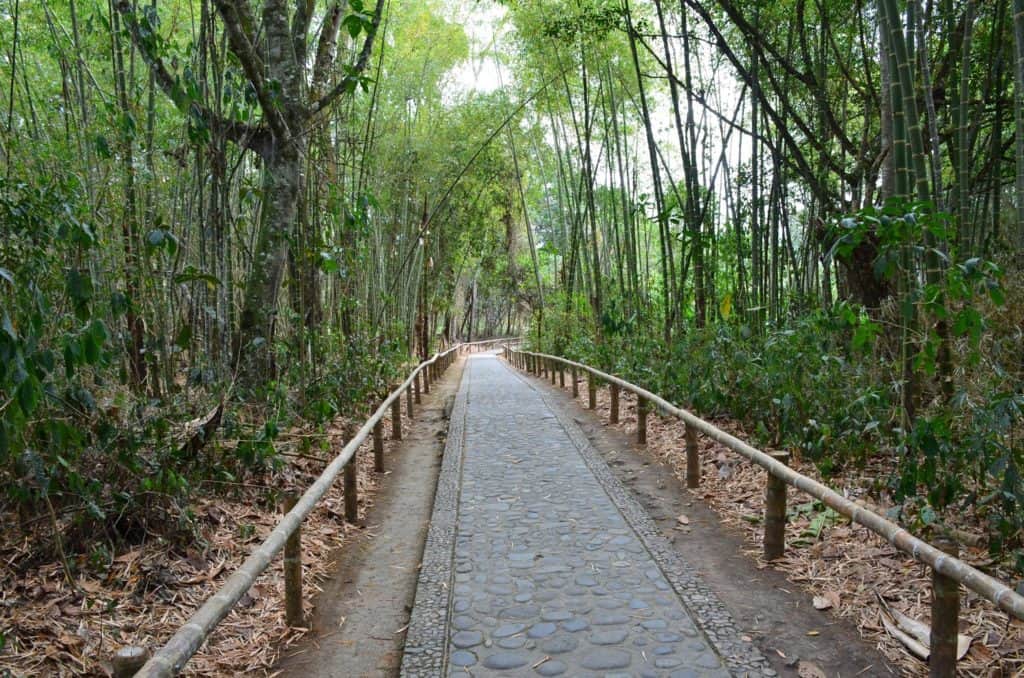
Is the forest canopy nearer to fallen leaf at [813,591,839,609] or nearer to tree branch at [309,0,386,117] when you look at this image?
tree branch at [309,0,386,117]

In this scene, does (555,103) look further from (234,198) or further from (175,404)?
(175,404)

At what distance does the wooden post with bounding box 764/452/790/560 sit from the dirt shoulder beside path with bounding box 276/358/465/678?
5.56 feet

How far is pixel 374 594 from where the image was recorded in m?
3.22

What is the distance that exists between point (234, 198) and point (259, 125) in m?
3.15

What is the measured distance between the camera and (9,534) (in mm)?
2922

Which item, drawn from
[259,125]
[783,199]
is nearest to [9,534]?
[259,125]

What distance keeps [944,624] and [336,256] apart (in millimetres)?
4756

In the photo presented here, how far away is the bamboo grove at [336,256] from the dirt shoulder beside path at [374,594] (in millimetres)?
758

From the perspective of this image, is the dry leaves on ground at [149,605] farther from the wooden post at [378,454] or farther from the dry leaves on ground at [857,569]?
the dry leaves on ground at [857,569]

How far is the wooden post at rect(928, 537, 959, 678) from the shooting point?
2119 millimetres

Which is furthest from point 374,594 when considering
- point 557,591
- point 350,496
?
point 350,496

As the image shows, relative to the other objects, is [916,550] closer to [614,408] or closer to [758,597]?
[758,597]

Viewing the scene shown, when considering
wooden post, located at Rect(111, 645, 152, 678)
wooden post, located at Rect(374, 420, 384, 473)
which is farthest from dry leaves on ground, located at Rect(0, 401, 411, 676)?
wooden post, located at Rect(374, 420, 384, 473)

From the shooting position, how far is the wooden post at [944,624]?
2.12 metres
